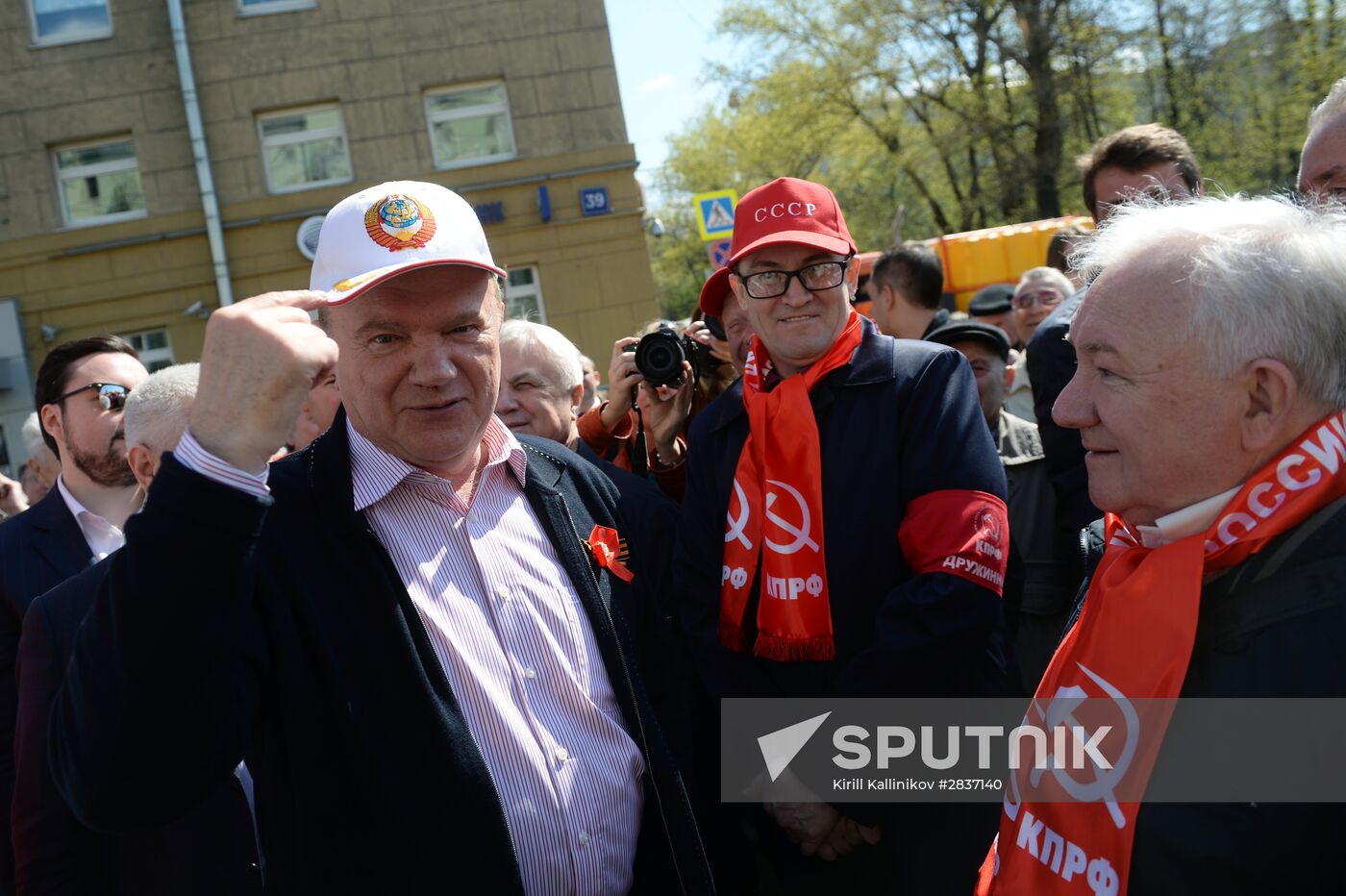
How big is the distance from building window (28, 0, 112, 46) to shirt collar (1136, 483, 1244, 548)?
54.4 ft

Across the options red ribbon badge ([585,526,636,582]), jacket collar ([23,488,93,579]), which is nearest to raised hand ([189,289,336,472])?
red ribbon badge ([585,526,636,582])

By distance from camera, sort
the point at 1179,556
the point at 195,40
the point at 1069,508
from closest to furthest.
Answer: the point at 1179,556
the point at 1069,508
the point at 195,40

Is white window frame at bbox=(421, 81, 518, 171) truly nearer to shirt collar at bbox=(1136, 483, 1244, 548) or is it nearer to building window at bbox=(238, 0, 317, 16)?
building window at bbox=(238, 0, 317, 16)

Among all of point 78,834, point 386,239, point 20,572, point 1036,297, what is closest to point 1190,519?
point 386,239

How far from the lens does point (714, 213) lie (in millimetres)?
8500

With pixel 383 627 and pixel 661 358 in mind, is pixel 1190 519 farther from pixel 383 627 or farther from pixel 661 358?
pixel 661 358

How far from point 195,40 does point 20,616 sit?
14.2 m

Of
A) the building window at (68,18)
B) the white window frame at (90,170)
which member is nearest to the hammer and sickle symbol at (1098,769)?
the white window frame at (90,170)

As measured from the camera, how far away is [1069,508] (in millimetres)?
2855

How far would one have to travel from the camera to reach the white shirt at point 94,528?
9.76 feet

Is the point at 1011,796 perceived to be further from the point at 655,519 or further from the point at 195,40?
the point at 195,40

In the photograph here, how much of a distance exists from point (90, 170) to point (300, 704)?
15.7 m

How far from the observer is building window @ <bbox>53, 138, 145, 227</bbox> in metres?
14.6

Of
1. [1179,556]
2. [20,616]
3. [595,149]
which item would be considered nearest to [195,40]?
[595,149]
